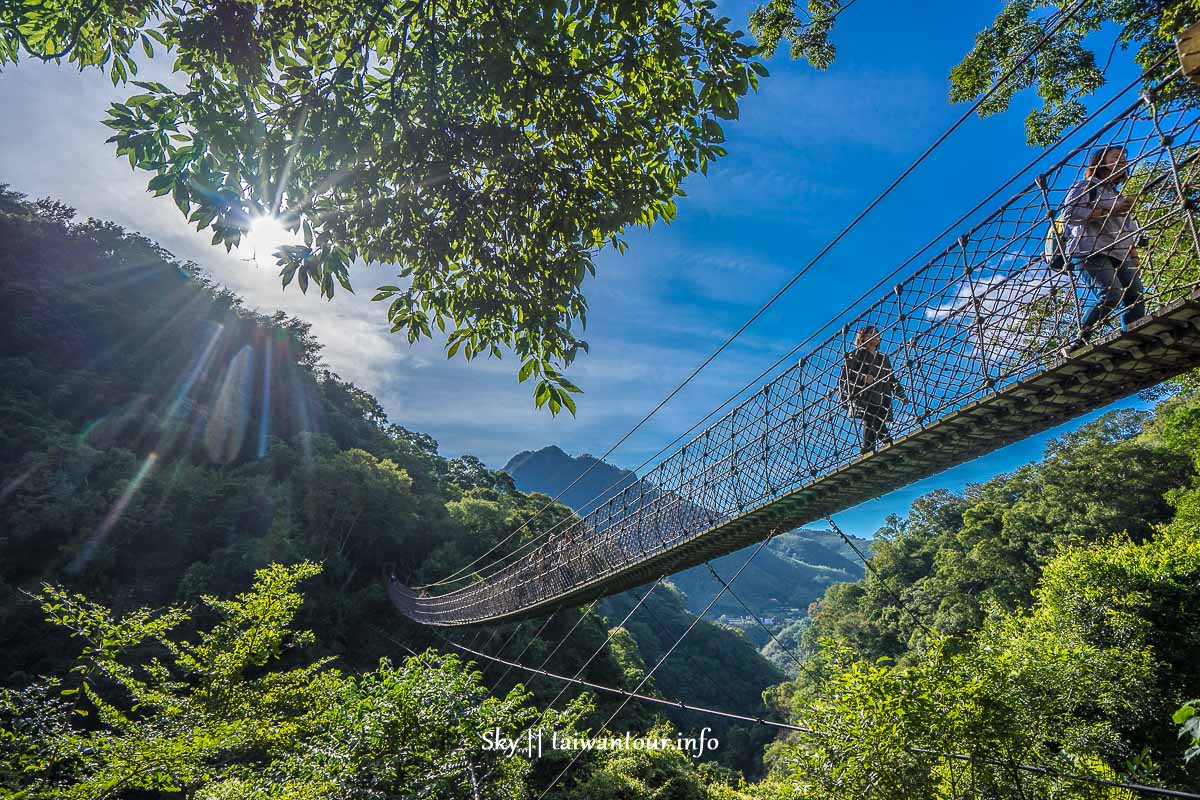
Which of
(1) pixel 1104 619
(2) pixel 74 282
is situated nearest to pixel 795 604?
(1) pixel 1104 619

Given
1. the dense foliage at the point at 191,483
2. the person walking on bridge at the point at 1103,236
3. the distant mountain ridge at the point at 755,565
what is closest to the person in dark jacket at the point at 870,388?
Answer: the person walking on bridge at the point at 1103,236

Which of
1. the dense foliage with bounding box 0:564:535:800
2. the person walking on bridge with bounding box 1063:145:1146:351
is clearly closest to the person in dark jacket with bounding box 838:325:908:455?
the person walking on bridge with bounding box 1063:145:1146:351

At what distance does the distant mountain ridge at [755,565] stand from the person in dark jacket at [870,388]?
62368 millimetres

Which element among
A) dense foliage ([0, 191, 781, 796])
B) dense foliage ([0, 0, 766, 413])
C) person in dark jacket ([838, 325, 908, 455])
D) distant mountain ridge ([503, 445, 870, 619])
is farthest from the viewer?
distant mountain ridge ([503, 445, 870, 619])

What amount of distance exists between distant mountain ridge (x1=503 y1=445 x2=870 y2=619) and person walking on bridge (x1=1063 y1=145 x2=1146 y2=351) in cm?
6327

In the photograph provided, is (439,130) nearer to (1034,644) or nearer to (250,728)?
(250,728)

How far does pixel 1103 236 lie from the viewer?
157 centimetres

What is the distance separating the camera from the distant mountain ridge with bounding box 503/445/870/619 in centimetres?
8494

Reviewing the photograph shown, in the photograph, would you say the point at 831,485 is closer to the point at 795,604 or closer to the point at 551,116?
the point at 551,116

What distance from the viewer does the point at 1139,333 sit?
1.33m

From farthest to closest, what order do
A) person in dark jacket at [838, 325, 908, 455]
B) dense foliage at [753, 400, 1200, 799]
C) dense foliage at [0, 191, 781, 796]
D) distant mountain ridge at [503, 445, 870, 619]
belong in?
distant mountain ridge at [503, 445, 870, 619], dense foliage at [0, 191, 781, 796], dense foliage at [753, 400, 1200, 799], person in dark jacket at [838, 325, 908, 455]

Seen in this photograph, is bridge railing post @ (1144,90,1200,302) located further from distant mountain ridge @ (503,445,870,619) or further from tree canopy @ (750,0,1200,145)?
distant mountain ridge @ (503,445,870,619)

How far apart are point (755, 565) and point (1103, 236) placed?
9954 cm

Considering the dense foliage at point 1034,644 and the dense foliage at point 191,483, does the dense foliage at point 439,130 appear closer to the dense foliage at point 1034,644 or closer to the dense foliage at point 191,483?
the dense foliage at point 1034,644
